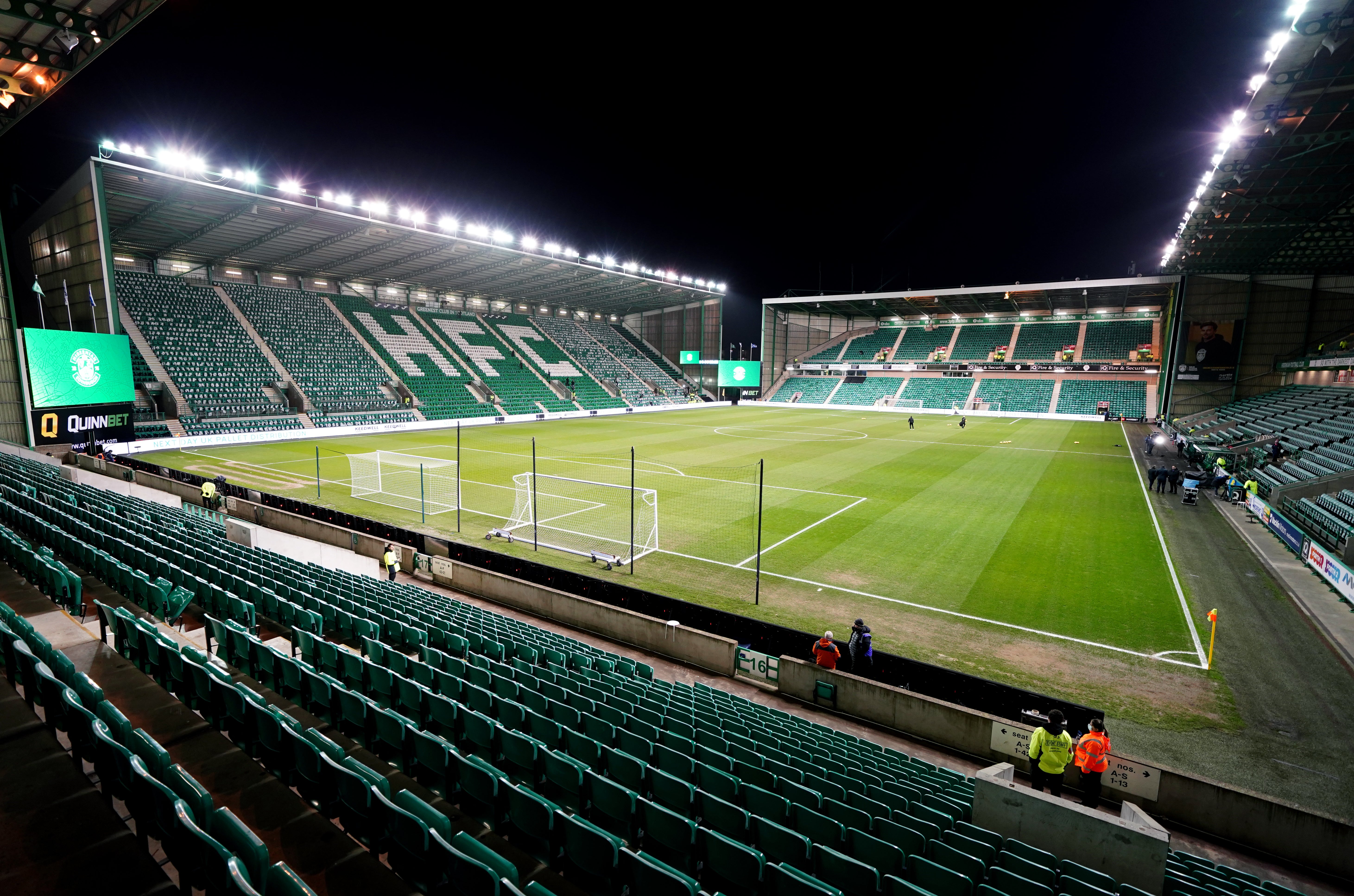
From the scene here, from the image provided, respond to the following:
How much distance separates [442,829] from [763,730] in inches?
180

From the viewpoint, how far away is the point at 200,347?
140ft

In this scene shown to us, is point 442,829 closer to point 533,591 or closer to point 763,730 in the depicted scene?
point 763,730

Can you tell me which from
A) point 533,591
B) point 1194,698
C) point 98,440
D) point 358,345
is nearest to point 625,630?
point 533,591

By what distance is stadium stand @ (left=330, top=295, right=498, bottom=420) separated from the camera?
173 feet

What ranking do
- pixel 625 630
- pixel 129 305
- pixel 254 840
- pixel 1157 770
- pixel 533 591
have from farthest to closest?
1. pixel 129 305
2. pixel 533 591
3. pixel 625 630
4. pixel 1157 770
5. pixel 254 840

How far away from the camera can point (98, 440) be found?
28.7 m

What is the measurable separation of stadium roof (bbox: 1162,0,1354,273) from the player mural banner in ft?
15.7

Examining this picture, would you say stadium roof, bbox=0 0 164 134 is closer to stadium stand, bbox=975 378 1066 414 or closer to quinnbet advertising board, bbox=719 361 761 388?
quinnbet advertising board, bbox=719 361 761 388

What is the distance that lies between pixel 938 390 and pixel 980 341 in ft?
34.5

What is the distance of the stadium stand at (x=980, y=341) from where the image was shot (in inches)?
2904

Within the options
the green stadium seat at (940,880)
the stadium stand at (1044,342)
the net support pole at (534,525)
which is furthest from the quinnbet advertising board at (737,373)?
the green stadium seat at (940,880)

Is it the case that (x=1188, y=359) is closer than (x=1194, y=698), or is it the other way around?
(x=1194, y=698)

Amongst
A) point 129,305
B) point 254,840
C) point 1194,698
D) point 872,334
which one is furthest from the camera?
point 872,334

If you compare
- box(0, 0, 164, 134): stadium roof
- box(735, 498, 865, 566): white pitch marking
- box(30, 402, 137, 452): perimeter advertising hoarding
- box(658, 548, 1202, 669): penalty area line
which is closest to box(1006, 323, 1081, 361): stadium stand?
box(735, 498, 865, 566): white pitch marking
